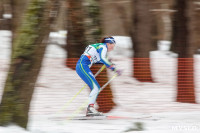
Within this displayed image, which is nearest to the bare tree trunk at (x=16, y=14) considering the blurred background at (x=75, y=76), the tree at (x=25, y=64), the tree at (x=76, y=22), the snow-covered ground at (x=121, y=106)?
the blurred background at (x=75, y=76)

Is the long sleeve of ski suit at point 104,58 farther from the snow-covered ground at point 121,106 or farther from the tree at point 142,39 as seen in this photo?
the tree at point 142,39

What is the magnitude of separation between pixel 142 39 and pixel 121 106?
4.07 meters

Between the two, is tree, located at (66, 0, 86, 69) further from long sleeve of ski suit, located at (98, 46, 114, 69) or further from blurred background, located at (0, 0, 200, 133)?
long sleeve of ski suit, located at (98, 46, 114, 69)

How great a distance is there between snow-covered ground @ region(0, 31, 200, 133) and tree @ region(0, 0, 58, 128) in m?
0.26

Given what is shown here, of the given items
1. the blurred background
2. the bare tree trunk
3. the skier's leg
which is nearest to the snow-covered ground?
the blurred background

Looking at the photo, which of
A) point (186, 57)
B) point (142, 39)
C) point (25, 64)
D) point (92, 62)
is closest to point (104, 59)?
point (92, 62)

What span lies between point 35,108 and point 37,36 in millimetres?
3875

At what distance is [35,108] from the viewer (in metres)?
9.54

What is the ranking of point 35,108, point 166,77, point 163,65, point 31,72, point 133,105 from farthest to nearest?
1. point 163,65
2. point 166,77
3. point 133,105
4. point 35,108
5. point 31,72

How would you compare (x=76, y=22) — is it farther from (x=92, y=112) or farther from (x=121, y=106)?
(x=92, y=112)

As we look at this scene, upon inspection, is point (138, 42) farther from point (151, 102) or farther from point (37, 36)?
point (37, 36)

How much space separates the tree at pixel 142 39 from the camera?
1268 cm

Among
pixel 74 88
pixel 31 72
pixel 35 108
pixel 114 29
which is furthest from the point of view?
pixel 114 29

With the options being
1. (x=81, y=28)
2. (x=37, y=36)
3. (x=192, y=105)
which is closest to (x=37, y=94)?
(x=81, y=28)
